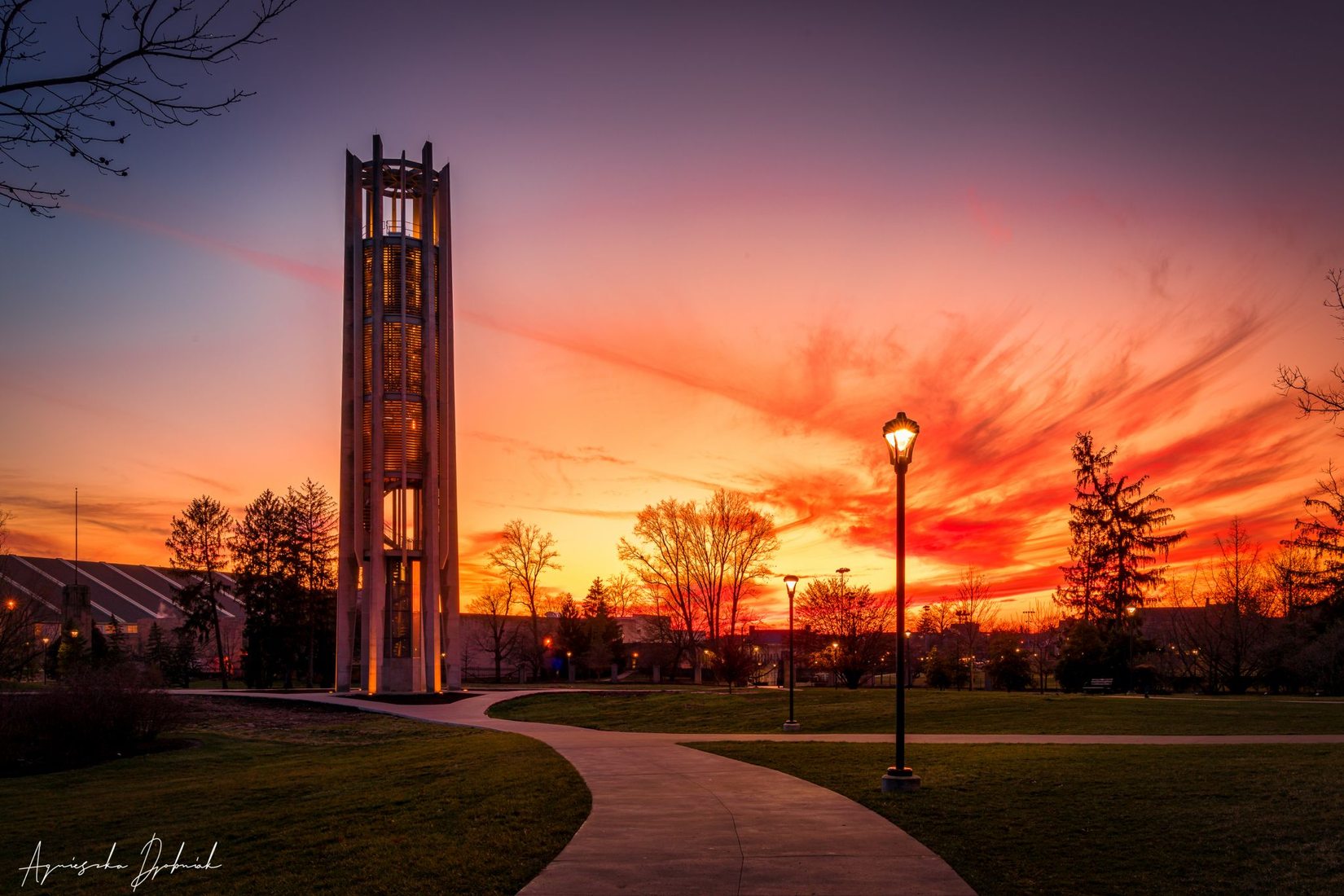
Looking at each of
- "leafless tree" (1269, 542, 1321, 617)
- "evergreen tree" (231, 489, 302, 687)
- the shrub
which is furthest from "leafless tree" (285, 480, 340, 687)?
"leafless tree" (1269, 542, 1321, 617)

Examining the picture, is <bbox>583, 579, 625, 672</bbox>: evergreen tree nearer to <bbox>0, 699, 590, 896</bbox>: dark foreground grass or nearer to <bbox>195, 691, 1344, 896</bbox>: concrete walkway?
<bbox>0, 699, 590, 896</bbox>: dark foreground grass

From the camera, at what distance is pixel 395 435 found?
46.0 metres

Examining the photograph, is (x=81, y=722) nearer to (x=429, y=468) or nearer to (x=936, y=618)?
(x=429, y=468)

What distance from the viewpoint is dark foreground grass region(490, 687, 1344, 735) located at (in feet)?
70.8

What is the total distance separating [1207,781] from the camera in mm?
12391

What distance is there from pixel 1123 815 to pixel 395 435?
132 feet

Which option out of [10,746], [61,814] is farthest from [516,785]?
[10,746]

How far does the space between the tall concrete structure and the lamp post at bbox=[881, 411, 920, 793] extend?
117 ft

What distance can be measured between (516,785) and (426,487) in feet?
110

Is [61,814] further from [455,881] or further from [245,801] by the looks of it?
[455,881]

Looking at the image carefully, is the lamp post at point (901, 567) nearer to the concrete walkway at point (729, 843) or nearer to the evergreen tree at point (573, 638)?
the concrete walkway at point (729, 843)

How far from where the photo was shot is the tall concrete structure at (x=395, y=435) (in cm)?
4509

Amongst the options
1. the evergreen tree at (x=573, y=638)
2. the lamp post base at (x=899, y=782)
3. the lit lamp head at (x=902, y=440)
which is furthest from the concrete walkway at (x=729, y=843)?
the evergreen tree at (x=573, y=638)

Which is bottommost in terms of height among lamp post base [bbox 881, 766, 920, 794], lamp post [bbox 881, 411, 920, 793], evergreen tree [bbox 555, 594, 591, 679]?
evergreen tree [bbox 555, 594, 591, 679]
